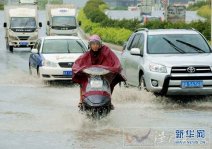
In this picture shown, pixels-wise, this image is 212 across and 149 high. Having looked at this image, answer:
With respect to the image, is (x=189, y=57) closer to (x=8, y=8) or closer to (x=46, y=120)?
(x=46, y=120)

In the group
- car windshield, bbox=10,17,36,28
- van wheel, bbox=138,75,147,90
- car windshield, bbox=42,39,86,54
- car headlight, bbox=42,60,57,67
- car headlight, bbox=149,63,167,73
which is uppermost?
car headlight, bbox=149,63,167,73

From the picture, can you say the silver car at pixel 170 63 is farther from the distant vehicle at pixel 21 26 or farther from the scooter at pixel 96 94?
the distant vehicle at pixel 21 26

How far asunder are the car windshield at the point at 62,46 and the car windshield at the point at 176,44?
5566mm

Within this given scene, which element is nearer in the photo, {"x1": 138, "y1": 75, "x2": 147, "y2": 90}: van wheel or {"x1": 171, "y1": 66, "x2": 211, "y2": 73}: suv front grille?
{"x1": 171, "y1": 66, "x2": 211, "y2": 73}: suv front grille

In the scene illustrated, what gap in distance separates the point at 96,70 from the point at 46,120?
56.6 inches

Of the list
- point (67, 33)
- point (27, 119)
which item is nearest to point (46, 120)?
point (27, 119)

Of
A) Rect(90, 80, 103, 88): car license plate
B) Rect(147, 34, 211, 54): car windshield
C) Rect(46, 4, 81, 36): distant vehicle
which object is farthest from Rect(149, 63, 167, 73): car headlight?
Rect(46, 4, 81, 36): distant vehicle

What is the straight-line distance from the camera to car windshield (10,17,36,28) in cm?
4681

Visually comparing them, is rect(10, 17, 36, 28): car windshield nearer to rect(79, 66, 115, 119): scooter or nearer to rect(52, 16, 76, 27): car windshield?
rect(52, 16, 76, 27): car windshield

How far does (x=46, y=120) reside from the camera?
14.0 meters

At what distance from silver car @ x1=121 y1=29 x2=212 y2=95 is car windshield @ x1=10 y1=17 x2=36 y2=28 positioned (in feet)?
92.4

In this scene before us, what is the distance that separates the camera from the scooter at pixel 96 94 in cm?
1319

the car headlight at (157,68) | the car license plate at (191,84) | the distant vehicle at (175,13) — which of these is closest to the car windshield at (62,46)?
the car headlight at (157,68)

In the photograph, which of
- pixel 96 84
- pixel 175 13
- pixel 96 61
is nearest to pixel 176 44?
pixel 96 61
